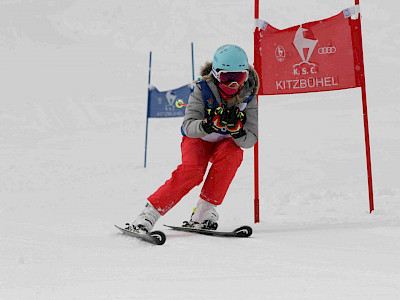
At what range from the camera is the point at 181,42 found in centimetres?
2561

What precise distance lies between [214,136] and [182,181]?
0.42 m

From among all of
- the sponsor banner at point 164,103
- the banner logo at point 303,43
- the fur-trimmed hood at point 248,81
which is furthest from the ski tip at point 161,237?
the sponsor banner at point 164,103

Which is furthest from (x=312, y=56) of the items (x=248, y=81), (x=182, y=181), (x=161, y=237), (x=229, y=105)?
(x=161, y=237)

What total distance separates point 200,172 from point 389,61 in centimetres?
1948

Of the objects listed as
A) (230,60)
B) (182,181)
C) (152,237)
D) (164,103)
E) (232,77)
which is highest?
(164,103)

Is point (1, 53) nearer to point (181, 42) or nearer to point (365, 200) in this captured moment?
point (181, 42)

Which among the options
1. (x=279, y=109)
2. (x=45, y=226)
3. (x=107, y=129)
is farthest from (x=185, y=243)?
(x=279, y=109)

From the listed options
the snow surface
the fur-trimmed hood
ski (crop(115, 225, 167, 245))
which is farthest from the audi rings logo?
ski (crop(115, 225, 167, 245))

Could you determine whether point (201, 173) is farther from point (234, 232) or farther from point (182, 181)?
point (234, 232)

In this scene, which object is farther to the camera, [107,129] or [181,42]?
[181,42]

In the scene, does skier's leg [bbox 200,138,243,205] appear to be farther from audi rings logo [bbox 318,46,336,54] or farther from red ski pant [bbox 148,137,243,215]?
audi rings logo [bbox 318,46,336,54]

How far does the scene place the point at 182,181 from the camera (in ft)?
9.79

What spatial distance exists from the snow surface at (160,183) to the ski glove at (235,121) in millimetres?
649

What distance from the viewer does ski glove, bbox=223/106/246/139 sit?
2920 millimetres
